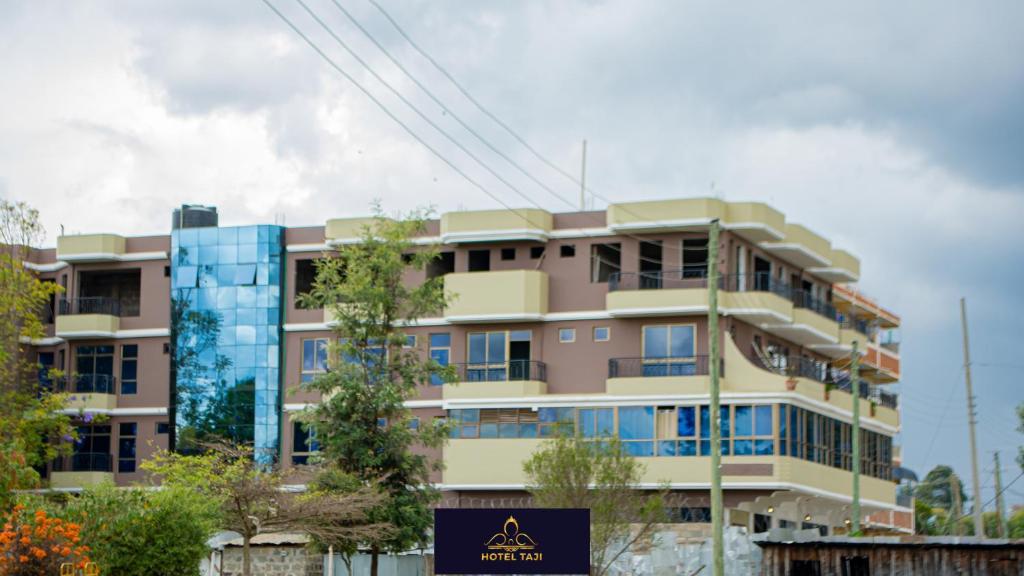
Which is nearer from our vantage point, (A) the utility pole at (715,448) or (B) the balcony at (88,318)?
(A) the utility pole at (715,448)

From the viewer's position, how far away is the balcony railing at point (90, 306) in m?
66.4

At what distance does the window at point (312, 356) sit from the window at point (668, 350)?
42.8 feet

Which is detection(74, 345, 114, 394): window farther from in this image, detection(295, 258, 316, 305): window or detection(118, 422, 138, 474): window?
detection(295, 258, 316, 305): window

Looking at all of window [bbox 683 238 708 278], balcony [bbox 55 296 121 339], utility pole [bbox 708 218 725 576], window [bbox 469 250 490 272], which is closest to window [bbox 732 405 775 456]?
window [bbox 683 238 708 278]

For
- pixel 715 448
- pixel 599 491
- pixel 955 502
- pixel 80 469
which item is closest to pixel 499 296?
pixel 599 491

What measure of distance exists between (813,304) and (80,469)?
30.5 meters

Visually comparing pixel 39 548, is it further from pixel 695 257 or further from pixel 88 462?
pixel 88 462

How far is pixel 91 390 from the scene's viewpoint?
65625 mm

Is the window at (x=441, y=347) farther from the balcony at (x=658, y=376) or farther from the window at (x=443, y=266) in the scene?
the balcony at (x=658, y=376)

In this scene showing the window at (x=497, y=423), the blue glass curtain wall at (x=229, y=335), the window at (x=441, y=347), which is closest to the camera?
the window at (x=497, y=423)

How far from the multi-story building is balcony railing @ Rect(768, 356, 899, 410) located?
0.13 m

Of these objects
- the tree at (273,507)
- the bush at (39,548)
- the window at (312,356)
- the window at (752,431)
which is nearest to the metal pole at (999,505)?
the window at (752,431)

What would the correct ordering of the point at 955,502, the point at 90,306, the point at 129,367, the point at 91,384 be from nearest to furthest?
the point at 91,384 → the point at 129,367 → the point at 90,306 → the point at 955,502

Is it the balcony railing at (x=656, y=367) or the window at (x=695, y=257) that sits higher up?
the window at (x=695, y=257)
